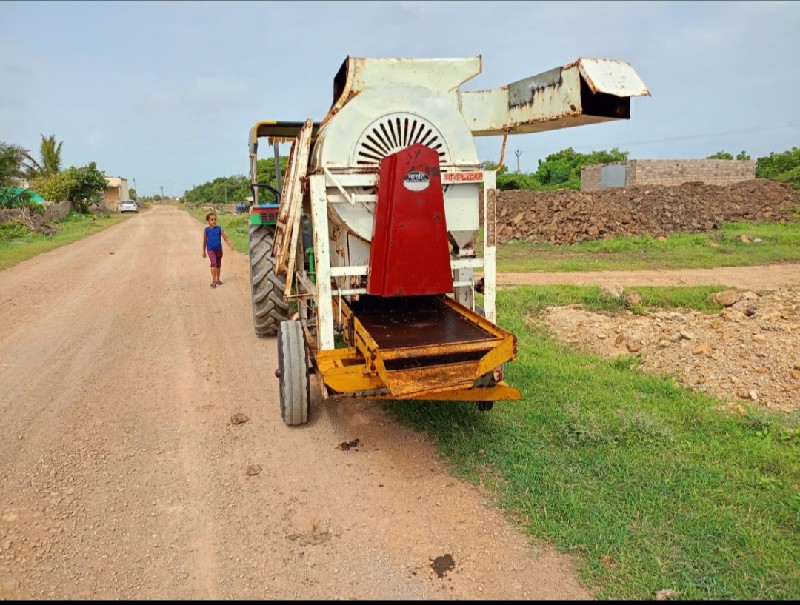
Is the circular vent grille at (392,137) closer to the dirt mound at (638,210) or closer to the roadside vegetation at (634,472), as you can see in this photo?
the roadside vegetation at (634,472)

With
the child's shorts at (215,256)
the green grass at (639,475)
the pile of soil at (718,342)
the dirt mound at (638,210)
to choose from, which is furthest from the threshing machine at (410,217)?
the dirt mound at (638,210)

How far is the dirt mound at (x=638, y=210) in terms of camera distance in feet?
58.6

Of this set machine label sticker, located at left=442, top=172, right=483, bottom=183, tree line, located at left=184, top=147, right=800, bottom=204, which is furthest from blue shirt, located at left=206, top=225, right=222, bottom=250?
tree line, located at left=184, top=147, right=800, bottom=204

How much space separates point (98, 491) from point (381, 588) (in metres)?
1.99

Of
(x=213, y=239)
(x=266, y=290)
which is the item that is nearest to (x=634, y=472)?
(x=266, y=290)

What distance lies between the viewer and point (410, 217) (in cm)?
400

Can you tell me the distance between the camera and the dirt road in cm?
281

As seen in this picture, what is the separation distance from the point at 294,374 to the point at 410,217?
1444 mm

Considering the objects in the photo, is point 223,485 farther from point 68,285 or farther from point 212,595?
point 68,285

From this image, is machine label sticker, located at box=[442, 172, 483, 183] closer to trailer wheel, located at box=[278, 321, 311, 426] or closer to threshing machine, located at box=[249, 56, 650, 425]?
threshing machine, located at box=[249, 56, 650, 425]

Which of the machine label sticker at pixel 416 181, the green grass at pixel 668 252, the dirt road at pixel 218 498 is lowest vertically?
the dirt road at pixel 218 498

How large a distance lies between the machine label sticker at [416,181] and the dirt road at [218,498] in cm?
181

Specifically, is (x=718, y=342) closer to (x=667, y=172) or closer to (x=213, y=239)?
(x=213, y=239)

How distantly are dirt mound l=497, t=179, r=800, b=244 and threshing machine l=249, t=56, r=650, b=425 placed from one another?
43.8ft
